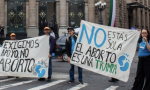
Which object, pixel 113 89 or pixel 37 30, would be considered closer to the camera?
pixel 113 89

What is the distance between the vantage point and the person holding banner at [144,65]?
25.4 feet

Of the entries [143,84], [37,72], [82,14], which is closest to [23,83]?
[37,72]

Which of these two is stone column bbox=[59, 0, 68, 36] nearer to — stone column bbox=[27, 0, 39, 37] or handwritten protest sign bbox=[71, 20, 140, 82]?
stone column bbox=[27, 0, 39, 37]

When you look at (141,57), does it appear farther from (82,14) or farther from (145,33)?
(82,14)

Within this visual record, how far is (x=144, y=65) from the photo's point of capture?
25.5 ft

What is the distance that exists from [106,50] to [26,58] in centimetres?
327

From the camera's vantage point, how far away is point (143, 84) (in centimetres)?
802

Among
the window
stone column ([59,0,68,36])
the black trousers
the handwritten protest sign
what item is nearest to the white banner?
the handwritten protest sign

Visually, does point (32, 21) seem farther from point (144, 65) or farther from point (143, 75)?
point (144, 65)

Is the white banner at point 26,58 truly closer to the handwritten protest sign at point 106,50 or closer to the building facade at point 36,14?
the handwritten protest sign at point 106,50

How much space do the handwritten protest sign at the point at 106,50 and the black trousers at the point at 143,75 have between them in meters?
0.67

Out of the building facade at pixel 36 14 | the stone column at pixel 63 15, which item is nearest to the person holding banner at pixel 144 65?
the building facade at pixel 36 14

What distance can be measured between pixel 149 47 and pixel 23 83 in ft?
14.7

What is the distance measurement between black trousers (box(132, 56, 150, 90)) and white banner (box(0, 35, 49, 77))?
352 centimetres
